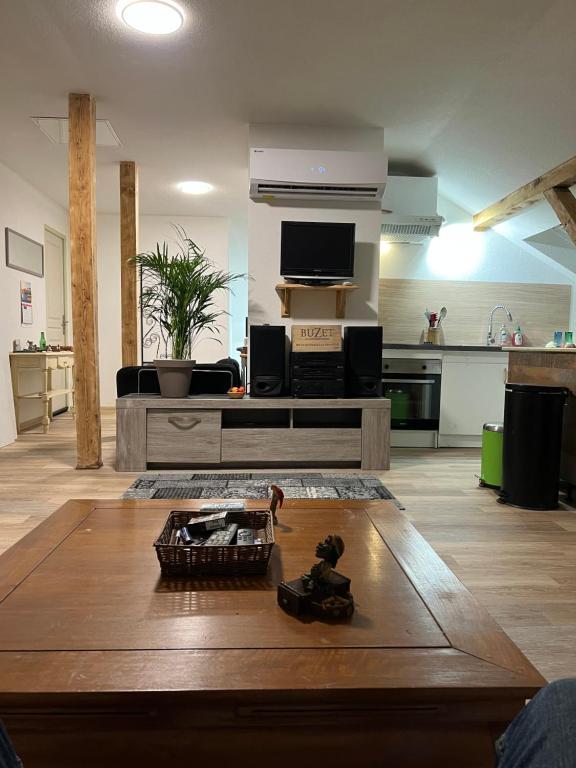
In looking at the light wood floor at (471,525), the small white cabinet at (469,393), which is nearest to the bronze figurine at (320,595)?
the light wood floor at (471,525)

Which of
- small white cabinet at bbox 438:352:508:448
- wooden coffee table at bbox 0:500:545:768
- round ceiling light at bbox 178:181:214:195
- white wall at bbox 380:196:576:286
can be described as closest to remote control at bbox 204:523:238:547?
wooden coffee table at bbox 0:500:545:768

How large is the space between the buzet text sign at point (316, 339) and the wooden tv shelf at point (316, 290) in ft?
1.00

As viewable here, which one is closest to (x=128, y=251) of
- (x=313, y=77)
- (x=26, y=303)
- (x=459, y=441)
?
(x=26, y=303)

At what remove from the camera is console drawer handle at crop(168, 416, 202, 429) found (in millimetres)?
4023

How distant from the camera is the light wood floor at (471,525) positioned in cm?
189

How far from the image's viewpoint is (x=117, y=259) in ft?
25.2

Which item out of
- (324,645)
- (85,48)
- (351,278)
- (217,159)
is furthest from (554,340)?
(324,645)

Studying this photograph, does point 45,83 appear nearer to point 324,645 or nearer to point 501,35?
point 501,35

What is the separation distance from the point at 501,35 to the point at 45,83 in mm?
2889

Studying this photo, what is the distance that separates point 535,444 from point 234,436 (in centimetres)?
200

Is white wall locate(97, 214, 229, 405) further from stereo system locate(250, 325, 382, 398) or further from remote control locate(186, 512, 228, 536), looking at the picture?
remote control locate(186, 512, 228, 536)

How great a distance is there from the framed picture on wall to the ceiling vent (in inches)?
45.4

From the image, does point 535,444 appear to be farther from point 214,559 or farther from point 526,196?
point 526,196

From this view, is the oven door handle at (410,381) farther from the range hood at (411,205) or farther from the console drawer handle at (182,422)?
the console drawer handle at (182,422)
